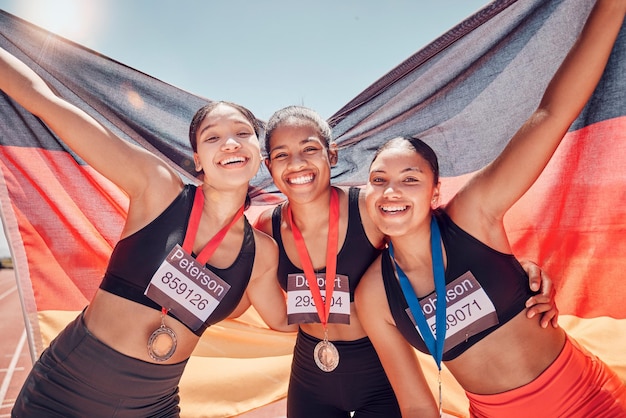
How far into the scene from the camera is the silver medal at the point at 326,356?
7.84 feet

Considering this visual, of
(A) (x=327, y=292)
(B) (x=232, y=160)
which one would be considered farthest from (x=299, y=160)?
(A) (x=327, y=292)

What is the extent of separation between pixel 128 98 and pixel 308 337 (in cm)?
223

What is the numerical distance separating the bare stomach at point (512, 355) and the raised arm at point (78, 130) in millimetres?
1756

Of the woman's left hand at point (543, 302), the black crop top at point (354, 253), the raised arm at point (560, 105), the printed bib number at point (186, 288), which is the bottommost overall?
the woman's left hand at point (543, 302)

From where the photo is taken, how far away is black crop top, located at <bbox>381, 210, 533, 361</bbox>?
6.44 feet

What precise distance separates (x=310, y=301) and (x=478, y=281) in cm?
93

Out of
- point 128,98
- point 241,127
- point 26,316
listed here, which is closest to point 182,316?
point 241,127

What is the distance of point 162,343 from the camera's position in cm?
196

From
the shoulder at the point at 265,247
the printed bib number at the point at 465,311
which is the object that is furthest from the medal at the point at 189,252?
the printed bib number at the point at 465,311

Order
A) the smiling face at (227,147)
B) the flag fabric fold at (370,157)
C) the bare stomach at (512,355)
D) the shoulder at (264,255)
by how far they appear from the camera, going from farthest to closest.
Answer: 1. the flag fabric fold at (370,157)
2. the shoulder at (264,255)
3. the smiling face at (227,147)
4. the bare stomach at (512,355)

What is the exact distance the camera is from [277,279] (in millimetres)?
2605

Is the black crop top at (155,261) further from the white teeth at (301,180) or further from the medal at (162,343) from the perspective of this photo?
the white teeth at (301,180)

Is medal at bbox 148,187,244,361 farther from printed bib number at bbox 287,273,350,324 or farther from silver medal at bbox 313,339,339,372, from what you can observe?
silver medal at bbox 313,339,339,372

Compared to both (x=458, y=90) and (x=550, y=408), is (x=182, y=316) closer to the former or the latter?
(x=550, y=408)
